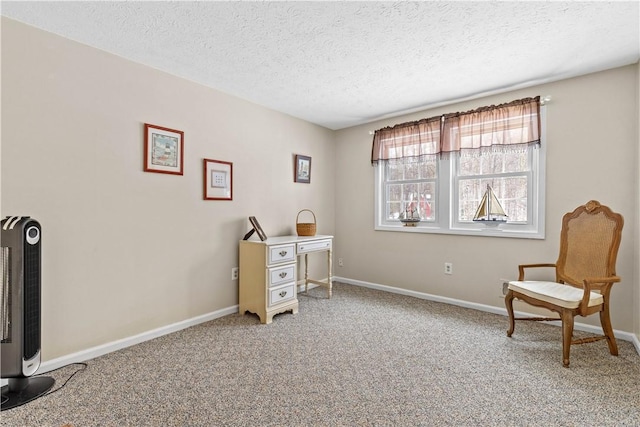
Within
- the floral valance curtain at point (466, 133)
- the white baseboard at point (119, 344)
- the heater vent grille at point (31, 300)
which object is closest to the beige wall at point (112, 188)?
the white baseboard at point (119, 344)

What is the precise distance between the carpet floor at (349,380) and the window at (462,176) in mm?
1117

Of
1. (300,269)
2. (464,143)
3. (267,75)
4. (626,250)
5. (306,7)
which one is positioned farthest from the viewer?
(300,269)

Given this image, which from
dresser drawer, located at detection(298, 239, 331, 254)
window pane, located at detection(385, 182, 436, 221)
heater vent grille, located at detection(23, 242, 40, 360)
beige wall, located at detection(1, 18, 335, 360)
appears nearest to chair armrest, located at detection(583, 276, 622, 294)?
window pane, located at detection(385, 182, 436, 221)

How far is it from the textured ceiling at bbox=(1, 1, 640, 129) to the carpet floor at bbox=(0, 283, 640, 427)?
7.38ft

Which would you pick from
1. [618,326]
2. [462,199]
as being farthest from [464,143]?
[618,326]

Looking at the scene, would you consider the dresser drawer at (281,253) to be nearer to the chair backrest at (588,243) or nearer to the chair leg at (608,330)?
the chair backrest at (588,243)

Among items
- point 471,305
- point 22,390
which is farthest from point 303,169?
point 22,390

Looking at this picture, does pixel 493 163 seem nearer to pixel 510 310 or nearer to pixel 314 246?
pixel 510 310

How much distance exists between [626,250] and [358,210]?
2687 millimetres

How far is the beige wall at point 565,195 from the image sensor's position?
8.11ft

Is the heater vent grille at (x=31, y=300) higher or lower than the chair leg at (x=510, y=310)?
higher

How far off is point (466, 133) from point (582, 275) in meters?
1.69

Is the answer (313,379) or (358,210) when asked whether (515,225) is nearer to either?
(358,210)

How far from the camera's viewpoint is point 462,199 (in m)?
3.43
